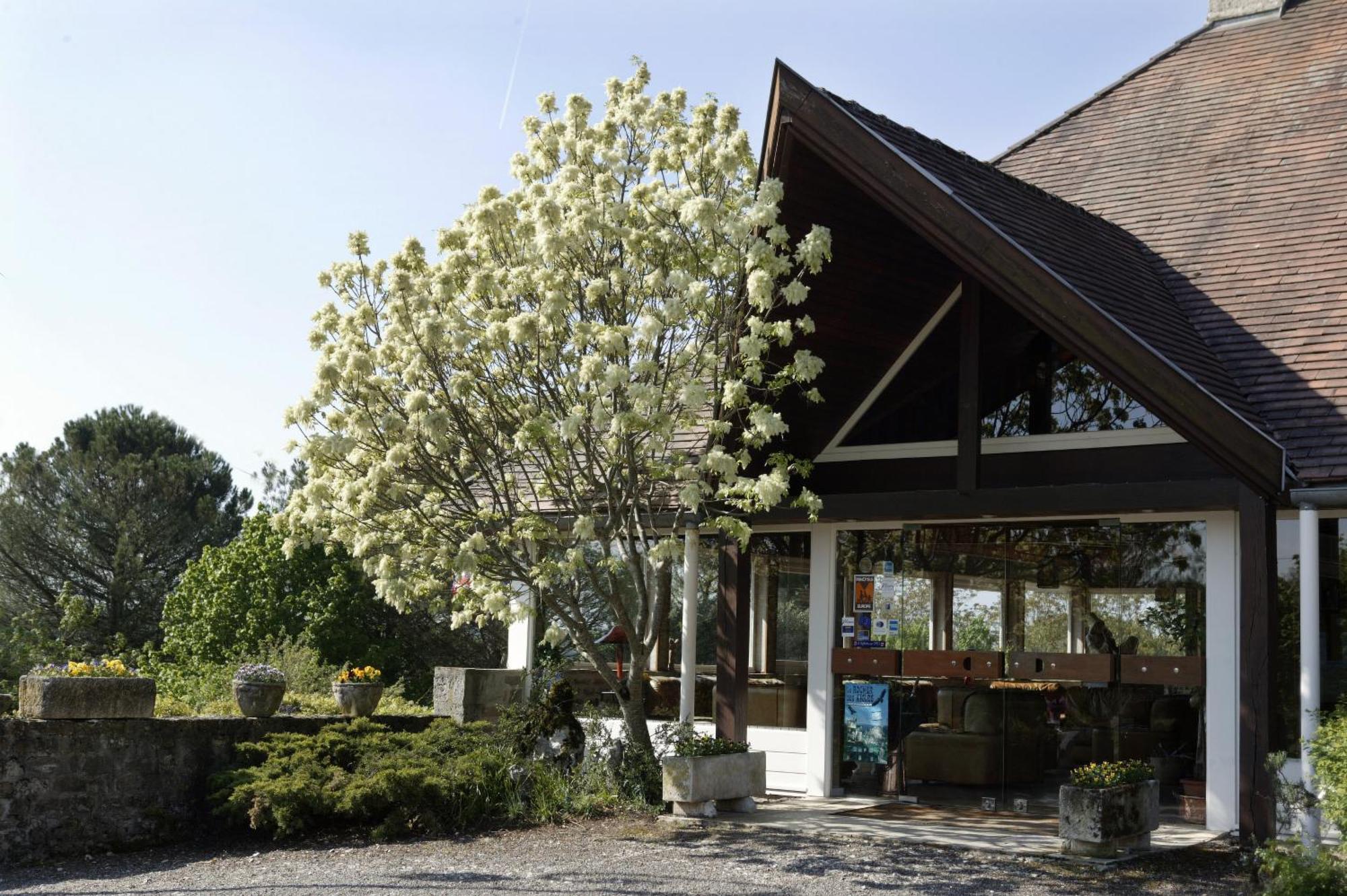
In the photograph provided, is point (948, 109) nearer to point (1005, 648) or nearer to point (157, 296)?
point (1005, 648)

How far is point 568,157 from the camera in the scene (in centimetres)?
1127

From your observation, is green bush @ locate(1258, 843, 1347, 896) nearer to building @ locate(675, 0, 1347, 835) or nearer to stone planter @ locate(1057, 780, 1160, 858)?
stone planter @ locate(1057, 780, 1160, 858)

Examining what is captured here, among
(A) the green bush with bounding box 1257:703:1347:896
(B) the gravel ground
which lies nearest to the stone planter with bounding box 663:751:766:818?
(B) the gravel ground

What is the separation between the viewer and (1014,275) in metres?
9.76

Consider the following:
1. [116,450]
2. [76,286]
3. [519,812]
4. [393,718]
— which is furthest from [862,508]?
[116,450]

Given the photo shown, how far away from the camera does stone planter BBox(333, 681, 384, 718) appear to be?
491 inches

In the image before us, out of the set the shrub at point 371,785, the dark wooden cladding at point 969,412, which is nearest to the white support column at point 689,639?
the shrub at point 371,785

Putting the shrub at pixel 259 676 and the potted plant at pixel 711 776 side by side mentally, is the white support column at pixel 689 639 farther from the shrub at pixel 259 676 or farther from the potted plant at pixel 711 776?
the shrub at pixel 259 676

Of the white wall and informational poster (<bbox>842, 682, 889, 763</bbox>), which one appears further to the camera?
the white wall

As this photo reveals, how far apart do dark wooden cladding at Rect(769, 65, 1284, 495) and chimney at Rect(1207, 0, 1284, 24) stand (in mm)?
8576

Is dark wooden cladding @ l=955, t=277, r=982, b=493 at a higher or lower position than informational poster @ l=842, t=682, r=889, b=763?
higher

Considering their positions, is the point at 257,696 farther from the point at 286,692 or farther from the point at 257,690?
the point at 286,692

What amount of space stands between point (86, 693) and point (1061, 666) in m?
7.63

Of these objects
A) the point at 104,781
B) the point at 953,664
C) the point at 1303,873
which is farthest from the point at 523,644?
the point at 1303,873
